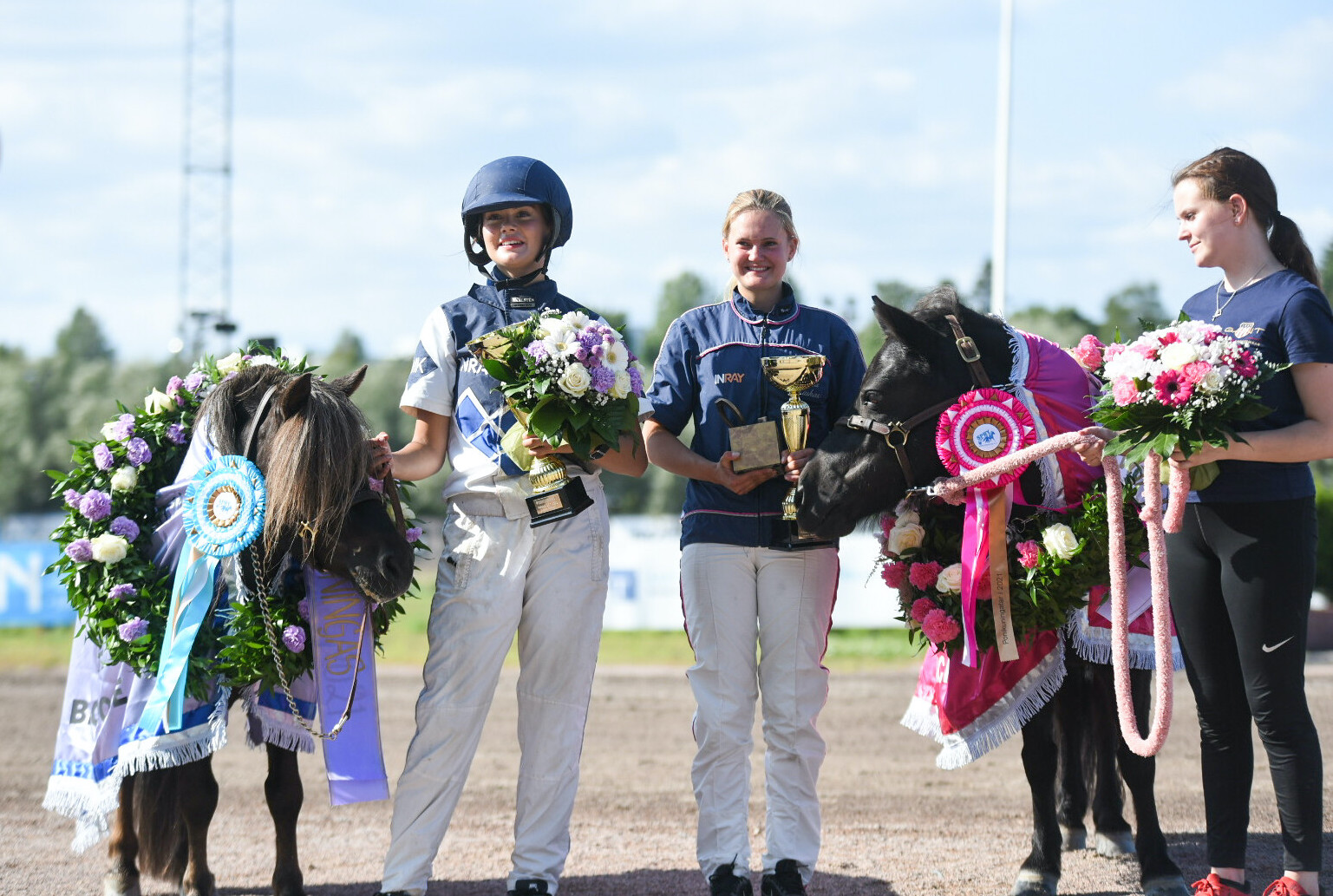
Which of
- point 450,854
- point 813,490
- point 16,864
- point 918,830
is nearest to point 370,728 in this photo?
point 450,854

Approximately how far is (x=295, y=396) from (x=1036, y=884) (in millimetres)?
3053

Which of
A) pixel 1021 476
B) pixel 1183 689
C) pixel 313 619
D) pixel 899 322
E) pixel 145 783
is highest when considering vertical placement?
pixel 899 322

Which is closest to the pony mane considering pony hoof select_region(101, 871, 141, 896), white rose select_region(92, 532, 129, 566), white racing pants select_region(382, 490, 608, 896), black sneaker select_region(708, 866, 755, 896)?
white racing pants select_region(382, 490, 608, 896)

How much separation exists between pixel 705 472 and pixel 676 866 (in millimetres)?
1880

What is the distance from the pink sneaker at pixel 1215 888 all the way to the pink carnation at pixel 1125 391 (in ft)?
5.03

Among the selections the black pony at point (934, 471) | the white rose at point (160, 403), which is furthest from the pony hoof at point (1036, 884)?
the white rose at point (160, 403)

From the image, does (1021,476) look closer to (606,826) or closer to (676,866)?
(676,866)

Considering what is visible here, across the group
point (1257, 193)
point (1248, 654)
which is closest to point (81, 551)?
point (1248, 654)

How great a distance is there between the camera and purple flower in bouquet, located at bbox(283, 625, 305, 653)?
3895mm

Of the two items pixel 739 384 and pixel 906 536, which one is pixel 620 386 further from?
pixel 906 536

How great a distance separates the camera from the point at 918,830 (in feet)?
18.0

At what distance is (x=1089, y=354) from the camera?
431cm

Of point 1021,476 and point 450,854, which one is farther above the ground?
point 1021,476

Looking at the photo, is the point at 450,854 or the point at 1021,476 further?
the point at 450,854
